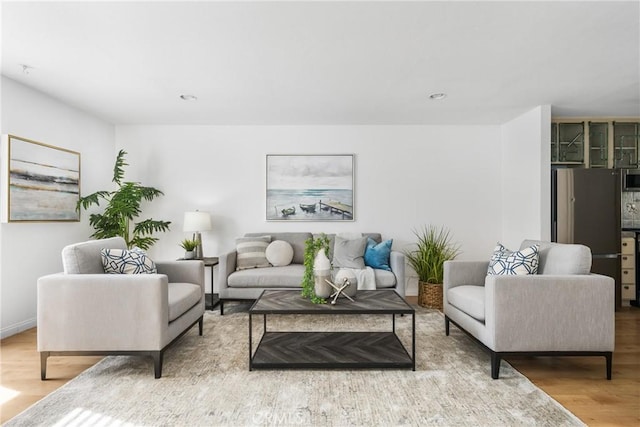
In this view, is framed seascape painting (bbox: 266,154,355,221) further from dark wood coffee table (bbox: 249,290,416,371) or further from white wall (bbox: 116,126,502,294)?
dark wood coffee table (bbox: 249,290,416,371)

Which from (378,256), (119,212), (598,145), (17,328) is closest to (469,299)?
(378,256)

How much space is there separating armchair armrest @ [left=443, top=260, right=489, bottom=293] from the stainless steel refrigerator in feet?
5.30

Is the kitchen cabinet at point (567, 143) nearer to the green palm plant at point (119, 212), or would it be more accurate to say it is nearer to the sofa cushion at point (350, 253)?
the sofa cushion at point (350, 253)

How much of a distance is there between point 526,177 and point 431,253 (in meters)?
1.47

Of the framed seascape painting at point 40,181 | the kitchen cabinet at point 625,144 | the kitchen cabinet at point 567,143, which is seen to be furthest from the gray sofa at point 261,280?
the kitchen cabinet at point 625,144

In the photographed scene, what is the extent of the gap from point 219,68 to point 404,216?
309 centimetres

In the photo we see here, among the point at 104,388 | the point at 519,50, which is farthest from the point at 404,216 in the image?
the point at 104,388

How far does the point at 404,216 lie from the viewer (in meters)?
5.03

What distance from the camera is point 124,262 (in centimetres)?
279

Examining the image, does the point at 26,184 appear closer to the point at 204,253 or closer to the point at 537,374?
the point at 204,253

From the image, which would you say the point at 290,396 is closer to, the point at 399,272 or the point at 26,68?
the point at 399,272

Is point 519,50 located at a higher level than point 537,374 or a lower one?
higher

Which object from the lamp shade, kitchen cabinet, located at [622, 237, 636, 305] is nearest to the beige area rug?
the lamp shade

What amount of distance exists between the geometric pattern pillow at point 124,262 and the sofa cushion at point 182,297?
0.92 feet
